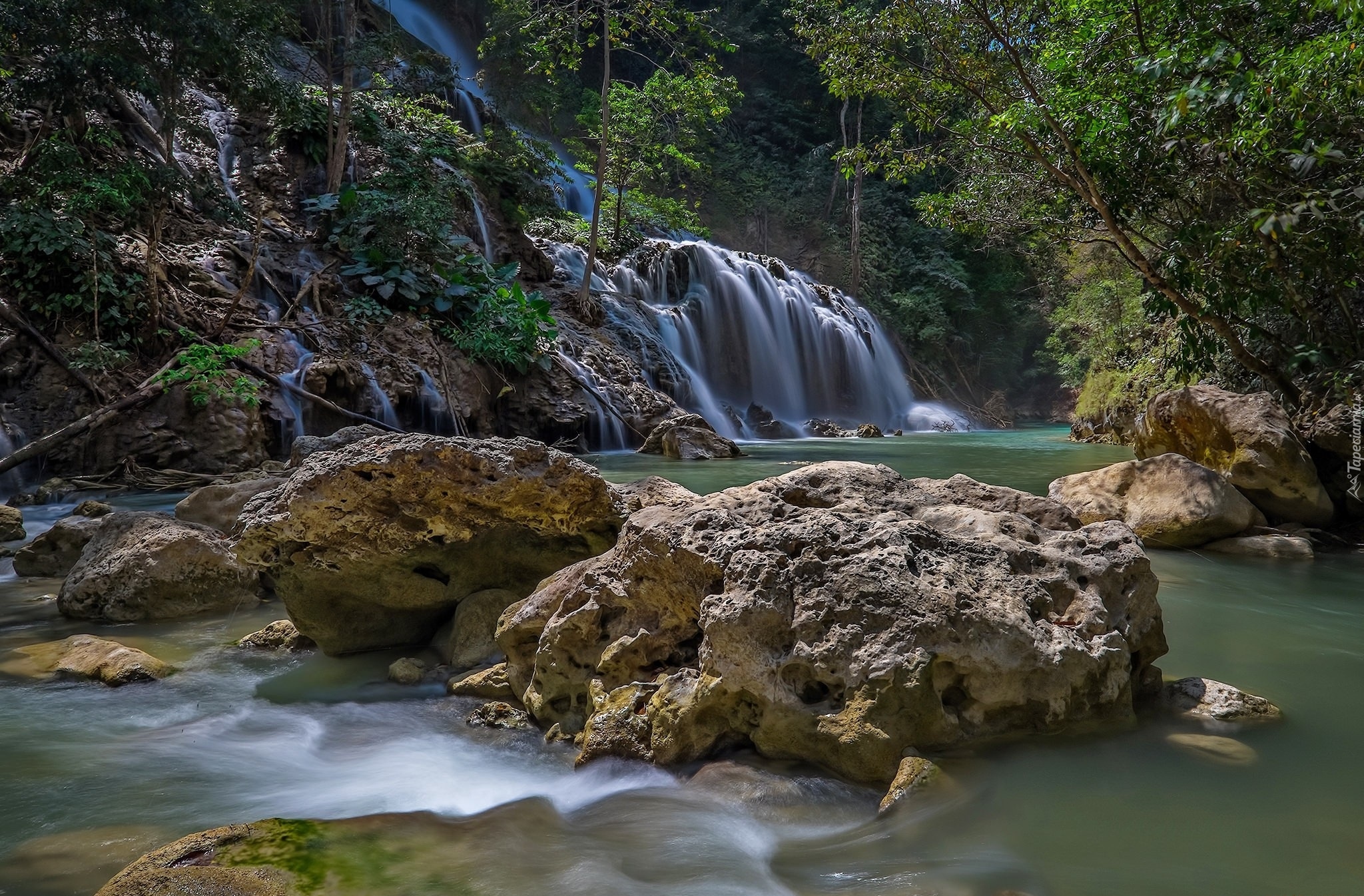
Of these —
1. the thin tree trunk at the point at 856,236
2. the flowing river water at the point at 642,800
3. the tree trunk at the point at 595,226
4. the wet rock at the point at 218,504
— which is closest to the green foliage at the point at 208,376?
the wet rock at the point at 218,504

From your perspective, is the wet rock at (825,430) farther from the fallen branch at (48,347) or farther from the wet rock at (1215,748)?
the wet rock at (1215,748)

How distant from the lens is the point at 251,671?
3678 millimetres

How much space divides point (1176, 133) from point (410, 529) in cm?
621

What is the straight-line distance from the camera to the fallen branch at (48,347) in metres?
8.09

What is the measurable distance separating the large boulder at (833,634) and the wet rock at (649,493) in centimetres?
103

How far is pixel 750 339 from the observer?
824 inches

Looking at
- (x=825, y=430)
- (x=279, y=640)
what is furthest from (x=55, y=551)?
(x=825, y=430)

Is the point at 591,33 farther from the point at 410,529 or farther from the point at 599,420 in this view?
the point at 410,529

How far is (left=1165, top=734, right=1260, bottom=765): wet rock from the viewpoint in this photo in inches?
101

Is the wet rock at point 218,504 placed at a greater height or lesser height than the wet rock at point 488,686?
greater

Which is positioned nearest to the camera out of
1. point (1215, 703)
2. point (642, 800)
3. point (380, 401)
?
point (642, 800)

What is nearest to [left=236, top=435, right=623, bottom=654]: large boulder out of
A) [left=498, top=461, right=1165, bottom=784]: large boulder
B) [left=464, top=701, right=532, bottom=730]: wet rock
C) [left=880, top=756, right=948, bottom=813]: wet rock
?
[left=498, top=461, right=1165, bottom=784]: large boulder

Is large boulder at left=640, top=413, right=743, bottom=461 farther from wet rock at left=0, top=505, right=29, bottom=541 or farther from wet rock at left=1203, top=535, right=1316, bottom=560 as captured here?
wet rock at left=0, top=505, right=29, bottom=541

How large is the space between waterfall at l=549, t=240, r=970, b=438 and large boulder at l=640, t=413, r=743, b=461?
337 cm
